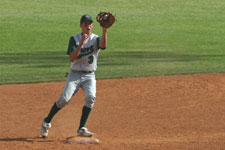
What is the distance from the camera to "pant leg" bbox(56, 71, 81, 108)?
30.9ft

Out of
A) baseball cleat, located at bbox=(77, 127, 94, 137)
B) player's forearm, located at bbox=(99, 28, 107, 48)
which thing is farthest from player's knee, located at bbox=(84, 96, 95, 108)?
player's forearm, located at bbox=(99, 28, 107, 48)

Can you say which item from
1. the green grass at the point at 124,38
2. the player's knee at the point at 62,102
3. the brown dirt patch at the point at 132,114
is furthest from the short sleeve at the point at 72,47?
the green grass at the point at 124,38

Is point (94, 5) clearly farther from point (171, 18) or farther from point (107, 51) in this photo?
point (107, 51)

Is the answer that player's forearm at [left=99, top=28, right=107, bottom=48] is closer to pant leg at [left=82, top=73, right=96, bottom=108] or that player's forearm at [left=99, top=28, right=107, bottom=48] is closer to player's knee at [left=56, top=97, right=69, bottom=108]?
pant leg at [left=82, top=73, right=96, bottom=108]

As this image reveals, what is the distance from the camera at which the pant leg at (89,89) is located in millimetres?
9445

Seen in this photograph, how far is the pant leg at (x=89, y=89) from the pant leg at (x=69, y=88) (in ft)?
0.36

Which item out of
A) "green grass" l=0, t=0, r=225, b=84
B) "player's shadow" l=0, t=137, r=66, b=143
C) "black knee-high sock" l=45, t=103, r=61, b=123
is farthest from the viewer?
"green grass" l=0, t=0, r=225, b=84

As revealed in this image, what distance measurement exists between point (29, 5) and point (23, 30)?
5661 millimetres

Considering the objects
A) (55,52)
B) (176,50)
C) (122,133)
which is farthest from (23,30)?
(122,133)

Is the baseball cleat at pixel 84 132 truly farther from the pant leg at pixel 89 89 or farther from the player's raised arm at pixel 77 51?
the player's raised arm at pixel 77 51

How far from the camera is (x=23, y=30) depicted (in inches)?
1035

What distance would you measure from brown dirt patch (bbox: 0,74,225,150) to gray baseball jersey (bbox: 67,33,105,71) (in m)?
1.15

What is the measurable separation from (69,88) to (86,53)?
23.4 inches

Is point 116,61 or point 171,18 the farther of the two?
point 171,18
